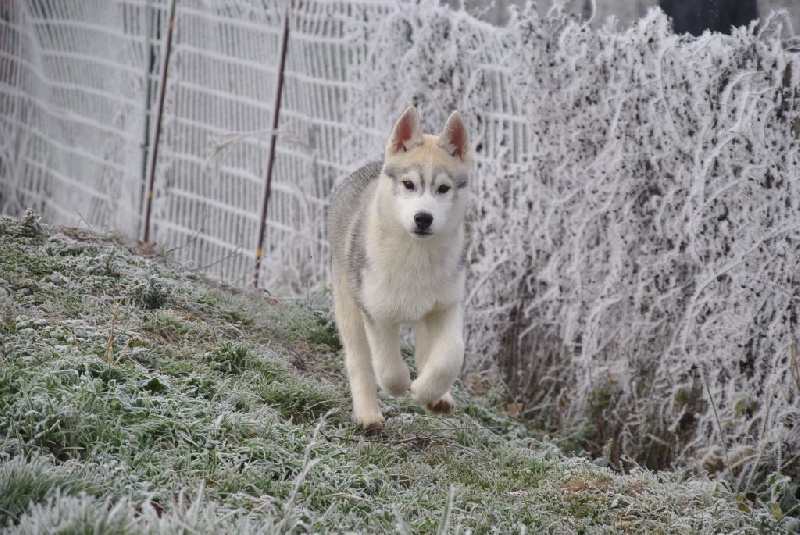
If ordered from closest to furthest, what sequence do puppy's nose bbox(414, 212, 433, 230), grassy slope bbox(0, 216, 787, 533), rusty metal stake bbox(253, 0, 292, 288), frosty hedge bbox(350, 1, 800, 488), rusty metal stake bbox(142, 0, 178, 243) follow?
grassy slope bbox(0, 216, 787, 533) < puppy's nose bbox(414, 212, 433, 230) < frosty hedge bbox(350, 1, 800, 488) < rusty metal stake bbox(253, 0, 292, 288) < rusty metal stake bbox(142, 0, 178, 243)

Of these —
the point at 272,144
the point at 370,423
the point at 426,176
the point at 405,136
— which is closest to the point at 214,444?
the point at 370,423

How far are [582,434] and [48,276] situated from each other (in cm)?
325

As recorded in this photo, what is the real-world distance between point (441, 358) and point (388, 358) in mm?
308

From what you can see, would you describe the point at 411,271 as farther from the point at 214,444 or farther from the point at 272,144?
the point at 272,144

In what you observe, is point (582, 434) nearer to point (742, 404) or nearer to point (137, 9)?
point (742, 404)

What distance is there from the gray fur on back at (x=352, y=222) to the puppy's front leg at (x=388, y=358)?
219mm

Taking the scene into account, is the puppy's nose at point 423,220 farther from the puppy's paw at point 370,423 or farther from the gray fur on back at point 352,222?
the puppy's paw at point 370,423

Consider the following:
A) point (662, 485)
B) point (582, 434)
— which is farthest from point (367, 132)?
point (662, 485)

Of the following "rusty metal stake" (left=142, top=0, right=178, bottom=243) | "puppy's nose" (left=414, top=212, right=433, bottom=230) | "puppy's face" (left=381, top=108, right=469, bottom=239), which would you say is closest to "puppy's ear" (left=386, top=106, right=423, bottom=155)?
"puppy's face" (left=381, top=108, right=469, bottom=239)

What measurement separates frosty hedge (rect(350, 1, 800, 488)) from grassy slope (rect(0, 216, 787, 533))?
0.84m

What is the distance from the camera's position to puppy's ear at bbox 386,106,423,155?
5.13m

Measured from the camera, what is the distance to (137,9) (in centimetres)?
1015

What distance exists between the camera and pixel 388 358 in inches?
193

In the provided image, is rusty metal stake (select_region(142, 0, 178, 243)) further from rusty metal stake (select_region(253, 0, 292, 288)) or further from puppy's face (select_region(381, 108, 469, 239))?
puppy's face (select_region(381, 108, 469, 239))
